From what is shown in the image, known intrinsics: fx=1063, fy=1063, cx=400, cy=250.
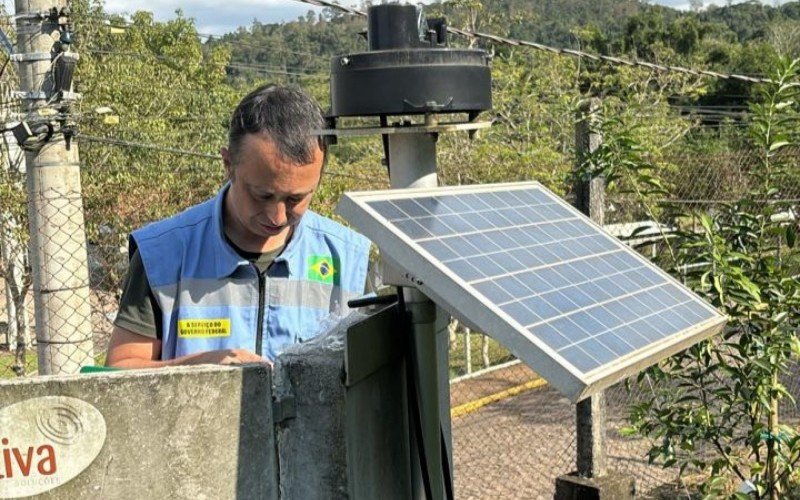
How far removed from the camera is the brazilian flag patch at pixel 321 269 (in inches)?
110

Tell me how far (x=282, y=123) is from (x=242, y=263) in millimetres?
374

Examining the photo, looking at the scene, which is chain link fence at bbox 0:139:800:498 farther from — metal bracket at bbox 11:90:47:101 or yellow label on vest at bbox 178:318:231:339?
yellow label on vest at bbox 178:318:231:339

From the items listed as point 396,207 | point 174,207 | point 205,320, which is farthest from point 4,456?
point 174,207

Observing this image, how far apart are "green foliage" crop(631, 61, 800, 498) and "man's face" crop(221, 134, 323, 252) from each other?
2713mm

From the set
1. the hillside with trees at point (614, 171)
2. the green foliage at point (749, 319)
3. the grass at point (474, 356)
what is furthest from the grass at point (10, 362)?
the green foliage at point (749, 319)

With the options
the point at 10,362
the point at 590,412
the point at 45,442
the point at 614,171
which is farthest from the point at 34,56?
the point at 10,362

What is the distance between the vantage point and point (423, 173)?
2.37m

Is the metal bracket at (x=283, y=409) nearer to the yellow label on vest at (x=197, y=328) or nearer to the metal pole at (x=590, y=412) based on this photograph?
the yellow label on vest at (x=197, y=328)

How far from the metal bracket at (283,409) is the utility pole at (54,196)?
3.12 m

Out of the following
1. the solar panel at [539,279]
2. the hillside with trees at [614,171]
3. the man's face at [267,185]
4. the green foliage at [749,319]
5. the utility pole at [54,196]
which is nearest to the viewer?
the solar panel at [539,279]

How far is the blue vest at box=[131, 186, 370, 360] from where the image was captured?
2.67 metres

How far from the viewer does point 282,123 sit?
103 inches

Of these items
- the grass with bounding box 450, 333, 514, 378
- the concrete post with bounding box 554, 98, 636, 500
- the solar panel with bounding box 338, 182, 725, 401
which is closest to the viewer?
the solar panel with bounding box 338, 182, 725, 401

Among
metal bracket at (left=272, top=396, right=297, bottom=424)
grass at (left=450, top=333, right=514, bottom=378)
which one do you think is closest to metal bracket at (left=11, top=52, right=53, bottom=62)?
metal bracket at (left=272, top=396, right=297, bottom=424)
